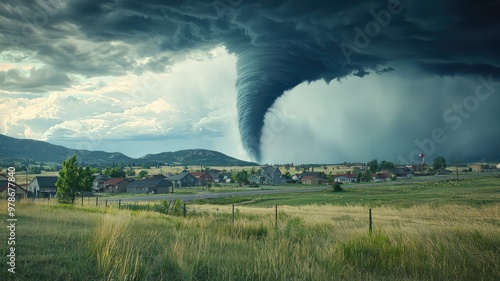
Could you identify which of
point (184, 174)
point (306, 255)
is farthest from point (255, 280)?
point (184, 174)

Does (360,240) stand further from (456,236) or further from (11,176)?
(11,176)

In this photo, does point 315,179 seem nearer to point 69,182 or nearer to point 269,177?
point 269,177

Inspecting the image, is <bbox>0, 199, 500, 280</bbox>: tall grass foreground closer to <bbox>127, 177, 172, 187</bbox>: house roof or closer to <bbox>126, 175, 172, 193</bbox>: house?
<bbox>126, 175, 172, 193</bbox>: house

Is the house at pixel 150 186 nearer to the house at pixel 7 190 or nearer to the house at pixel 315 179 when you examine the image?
the house at pixel 7 190

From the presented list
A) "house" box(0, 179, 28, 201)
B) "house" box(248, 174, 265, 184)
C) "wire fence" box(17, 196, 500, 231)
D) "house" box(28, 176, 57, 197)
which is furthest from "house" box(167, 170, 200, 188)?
"wire fence" box(17, 196, 500, 231)

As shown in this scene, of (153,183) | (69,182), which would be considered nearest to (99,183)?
(153,183)

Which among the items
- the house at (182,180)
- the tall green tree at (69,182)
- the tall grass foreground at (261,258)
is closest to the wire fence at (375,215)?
the tall grass foreground at (261,258)
